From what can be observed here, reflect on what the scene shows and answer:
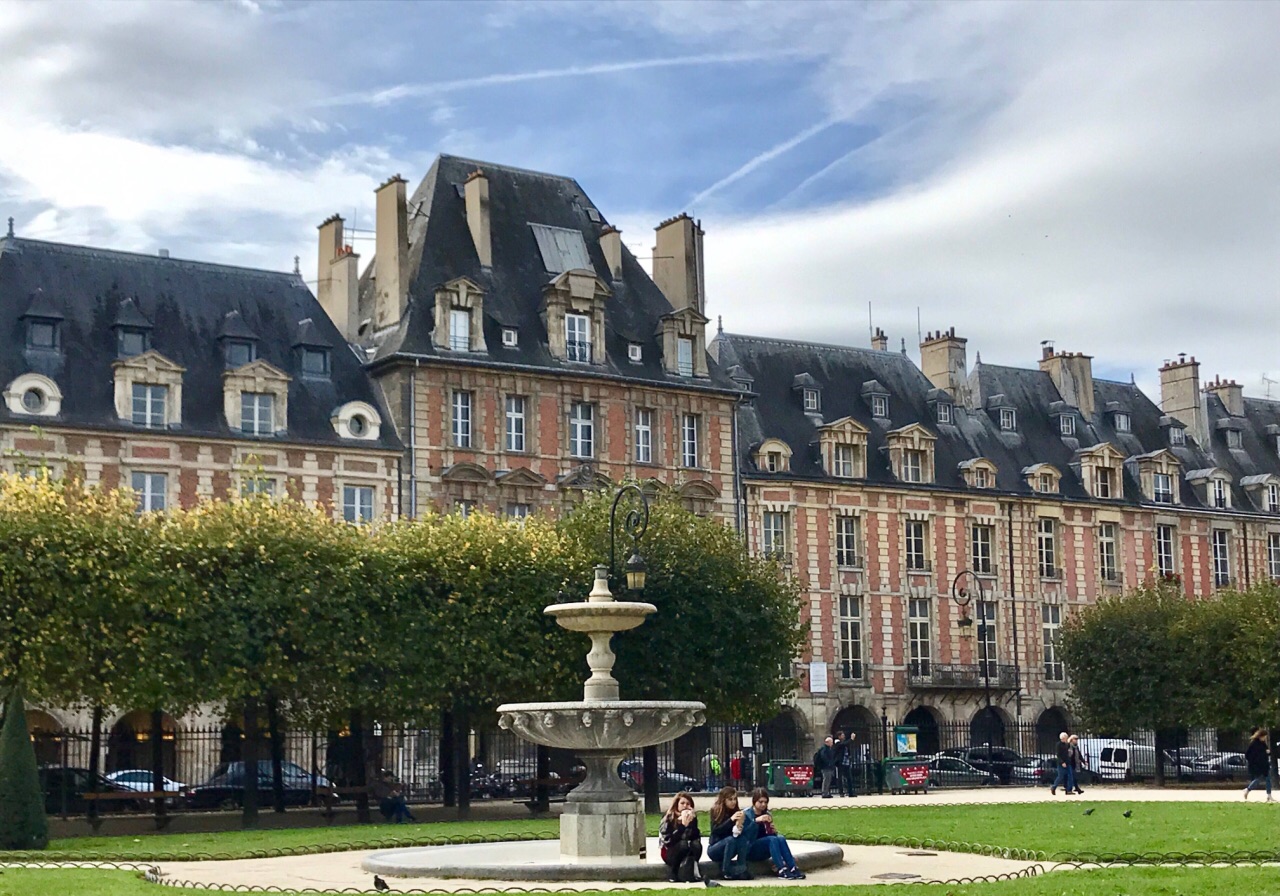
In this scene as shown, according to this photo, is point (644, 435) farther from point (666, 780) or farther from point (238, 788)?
point (238, 788)

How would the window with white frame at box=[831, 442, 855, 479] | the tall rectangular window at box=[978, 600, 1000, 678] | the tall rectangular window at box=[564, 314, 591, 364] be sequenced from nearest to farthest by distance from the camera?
the tall rectangular window at box=[564, 314, 591, 364], the window with white frame at box=[831, 442, 855, 479], the tall rectangular window at box=[978, 600, 1000, 678]

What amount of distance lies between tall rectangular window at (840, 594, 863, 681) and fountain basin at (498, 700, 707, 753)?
34.8 m

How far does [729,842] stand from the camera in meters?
18.8

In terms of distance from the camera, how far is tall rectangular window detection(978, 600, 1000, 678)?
2274 inches

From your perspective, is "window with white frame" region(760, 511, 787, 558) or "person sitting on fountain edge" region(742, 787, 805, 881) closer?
"person sitting on fountain edge" region(742, 787, 805, 881)

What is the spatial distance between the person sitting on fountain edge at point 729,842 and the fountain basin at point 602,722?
1.55m

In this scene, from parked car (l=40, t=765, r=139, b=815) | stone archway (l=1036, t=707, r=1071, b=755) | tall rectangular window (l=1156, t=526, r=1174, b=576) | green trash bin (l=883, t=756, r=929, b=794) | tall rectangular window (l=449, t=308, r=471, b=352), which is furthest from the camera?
tall rectangular window (l=1156, t=526, r=1174, b=576)

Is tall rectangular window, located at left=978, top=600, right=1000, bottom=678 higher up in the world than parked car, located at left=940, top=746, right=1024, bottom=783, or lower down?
higher up

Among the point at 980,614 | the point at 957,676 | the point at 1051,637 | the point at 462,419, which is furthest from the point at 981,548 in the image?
the point at 462,419

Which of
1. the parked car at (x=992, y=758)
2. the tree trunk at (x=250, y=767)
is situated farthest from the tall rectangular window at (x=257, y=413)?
the parked car at (x=992, y=758)

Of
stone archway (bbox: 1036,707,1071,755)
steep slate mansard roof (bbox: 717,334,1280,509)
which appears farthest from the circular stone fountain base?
stone archway (bbox: 1036,707,1071,755)

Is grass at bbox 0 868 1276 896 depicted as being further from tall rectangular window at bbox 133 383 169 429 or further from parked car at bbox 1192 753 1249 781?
parked car at bbox 1192 753 1249 781

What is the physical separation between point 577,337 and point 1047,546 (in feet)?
62.3

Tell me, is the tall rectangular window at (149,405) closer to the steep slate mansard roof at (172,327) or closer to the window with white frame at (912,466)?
the steep slate mansard roof at (172,327)
